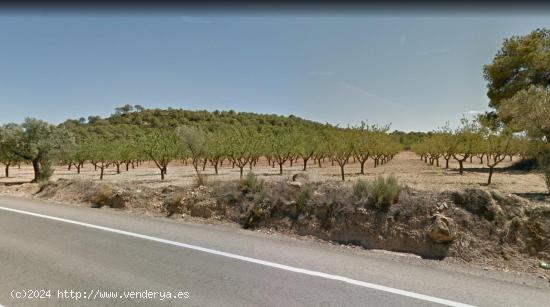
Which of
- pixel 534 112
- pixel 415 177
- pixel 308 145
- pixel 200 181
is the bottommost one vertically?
pixel 415 177

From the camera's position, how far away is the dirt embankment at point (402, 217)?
217 inches

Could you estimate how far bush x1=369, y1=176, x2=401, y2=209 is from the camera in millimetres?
6918

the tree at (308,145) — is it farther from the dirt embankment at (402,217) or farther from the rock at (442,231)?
the rock at (442,231)

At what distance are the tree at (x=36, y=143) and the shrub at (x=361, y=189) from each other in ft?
77.4

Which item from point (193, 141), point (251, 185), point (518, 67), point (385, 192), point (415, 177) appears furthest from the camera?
point (193, 141)

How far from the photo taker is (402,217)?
6473 mm

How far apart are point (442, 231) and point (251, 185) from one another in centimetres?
509

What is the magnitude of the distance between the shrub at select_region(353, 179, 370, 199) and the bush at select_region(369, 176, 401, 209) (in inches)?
5.3

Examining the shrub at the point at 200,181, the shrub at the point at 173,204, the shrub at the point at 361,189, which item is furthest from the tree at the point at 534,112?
the shrub at the point at 173,204

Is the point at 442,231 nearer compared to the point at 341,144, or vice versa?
the point at 442,231

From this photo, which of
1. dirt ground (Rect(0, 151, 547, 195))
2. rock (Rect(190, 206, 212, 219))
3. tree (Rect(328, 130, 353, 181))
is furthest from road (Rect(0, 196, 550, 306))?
tree (Rect(328, 130, 353, 181))

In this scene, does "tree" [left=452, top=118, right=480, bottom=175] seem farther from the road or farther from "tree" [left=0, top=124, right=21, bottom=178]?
→ "tree" [left=0, top=124, right=21, bottom=178]

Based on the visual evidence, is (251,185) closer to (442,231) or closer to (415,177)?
(442,231)

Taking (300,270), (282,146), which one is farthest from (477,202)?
(282,146)
